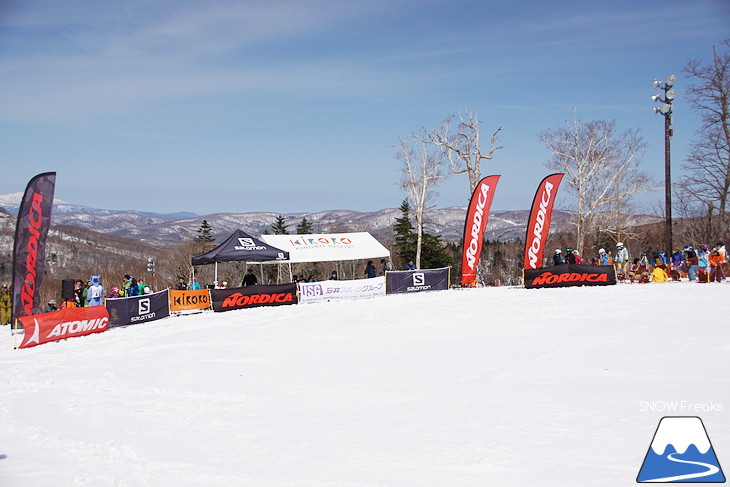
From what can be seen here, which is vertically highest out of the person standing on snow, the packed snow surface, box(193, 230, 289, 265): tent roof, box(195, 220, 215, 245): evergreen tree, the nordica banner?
box(195, 220, 215, 245): evergreen tree

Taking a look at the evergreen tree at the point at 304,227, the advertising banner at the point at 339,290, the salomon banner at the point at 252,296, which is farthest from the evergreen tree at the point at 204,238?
the salomon banner at the point at 252,296

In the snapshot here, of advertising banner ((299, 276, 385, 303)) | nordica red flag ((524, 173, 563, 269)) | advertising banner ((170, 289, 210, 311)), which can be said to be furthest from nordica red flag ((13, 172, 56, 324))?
nordica red flag ((524, 173, 563, 269))

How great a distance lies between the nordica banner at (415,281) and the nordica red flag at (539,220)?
11.9ft

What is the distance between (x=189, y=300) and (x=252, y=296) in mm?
2233

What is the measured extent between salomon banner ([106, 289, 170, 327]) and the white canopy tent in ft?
24.7

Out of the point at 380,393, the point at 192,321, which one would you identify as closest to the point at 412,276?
the point at 192,321

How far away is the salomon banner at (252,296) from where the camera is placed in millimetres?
20844

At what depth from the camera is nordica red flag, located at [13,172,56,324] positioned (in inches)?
637

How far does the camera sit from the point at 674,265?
24.7 metres

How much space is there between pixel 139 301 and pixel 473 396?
43.9ft

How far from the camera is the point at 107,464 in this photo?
659cm

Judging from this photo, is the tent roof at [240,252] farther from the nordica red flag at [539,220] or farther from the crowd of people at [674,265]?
the crowd of people at [674,265]

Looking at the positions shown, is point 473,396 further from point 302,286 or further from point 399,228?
point 399,228

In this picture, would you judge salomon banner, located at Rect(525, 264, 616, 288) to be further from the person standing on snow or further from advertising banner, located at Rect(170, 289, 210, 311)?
advertising banner, located at Rect(170, 289, 210, 311)
